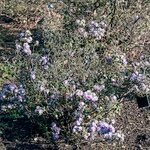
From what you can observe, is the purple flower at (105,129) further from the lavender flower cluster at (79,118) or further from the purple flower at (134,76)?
the purple flower at (134,76)

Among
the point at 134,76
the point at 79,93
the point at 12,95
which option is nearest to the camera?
the point at 79,93

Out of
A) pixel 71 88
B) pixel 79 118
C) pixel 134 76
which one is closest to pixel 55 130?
pixel 79 118

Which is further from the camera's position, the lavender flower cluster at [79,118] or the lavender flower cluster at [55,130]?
the lavender flower cluster at [55,130]

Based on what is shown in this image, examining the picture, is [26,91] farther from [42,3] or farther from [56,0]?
[42,3]

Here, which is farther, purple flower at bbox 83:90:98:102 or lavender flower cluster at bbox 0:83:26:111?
lavender flower cluster at bbox 0:83:26:111

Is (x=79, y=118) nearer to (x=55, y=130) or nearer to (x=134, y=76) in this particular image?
(x=55, y=130)

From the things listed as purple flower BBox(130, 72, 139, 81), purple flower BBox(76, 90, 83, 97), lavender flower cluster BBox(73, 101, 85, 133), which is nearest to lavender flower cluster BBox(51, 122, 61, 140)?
lavender flower cluster BBox(73, 101, 85, 133)

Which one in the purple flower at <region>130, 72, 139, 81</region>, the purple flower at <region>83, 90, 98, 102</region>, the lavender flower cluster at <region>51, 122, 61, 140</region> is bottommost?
the lavender flower cluster at <region>51, 122, 61, 140</region>

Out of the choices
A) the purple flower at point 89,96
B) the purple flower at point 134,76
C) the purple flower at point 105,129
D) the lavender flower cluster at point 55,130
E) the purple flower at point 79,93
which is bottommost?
the purple flower at point 105,129

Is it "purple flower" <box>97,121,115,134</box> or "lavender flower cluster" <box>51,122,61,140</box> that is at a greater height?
"lavender flower cluster" <box>51,122,61,140</box>

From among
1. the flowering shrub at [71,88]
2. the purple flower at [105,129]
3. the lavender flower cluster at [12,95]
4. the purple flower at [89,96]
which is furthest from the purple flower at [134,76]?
the lavender flower cluster at [12,95]

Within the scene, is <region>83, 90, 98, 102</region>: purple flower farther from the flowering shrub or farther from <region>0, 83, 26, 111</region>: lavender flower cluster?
<region>0, 83, 26, 111</region>: lavender flower cluster
